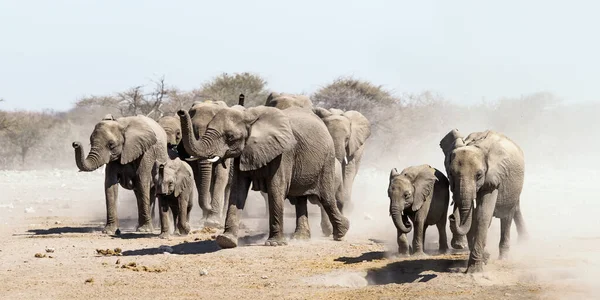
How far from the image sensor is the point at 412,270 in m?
13.2

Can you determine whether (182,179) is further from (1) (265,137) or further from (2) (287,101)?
(2) (287,101)

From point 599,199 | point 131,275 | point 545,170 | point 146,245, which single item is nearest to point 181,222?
point 146,245

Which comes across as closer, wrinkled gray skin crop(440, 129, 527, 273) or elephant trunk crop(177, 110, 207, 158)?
wrinkled gray skin crop(440, 129, 527, 273)

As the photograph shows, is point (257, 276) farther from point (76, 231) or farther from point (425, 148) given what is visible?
point (425, 148)

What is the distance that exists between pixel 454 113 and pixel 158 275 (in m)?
37.4

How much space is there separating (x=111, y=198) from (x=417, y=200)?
20.5 feet

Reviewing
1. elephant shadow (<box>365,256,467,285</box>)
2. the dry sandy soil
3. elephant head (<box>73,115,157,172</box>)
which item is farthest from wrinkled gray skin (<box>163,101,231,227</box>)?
elephant shadow (<box>365,256,467,285</box>)

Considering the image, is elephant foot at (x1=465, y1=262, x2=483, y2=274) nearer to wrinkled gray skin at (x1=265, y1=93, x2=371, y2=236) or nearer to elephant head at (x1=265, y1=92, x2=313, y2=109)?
wrinkled gray skin at (x1=265, y1=93, x2=371, y2=236)

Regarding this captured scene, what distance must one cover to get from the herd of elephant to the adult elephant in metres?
0.02

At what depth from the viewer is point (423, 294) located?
459 inches

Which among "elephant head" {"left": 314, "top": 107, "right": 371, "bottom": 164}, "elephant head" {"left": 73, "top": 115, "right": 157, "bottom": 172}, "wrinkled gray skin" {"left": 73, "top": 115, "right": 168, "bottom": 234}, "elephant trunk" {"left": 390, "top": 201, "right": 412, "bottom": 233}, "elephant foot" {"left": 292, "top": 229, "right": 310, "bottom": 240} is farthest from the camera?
"elephant head" {"left": 314, "top": 107, "right": 371, "bottom": 164}

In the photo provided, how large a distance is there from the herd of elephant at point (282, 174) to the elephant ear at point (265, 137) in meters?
0.01

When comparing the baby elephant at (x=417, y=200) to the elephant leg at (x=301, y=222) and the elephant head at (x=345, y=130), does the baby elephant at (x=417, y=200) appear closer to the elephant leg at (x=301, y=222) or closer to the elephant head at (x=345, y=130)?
the elephant leg at (x=301, y=222)

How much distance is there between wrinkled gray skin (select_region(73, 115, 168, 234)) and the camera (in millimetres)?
18094
